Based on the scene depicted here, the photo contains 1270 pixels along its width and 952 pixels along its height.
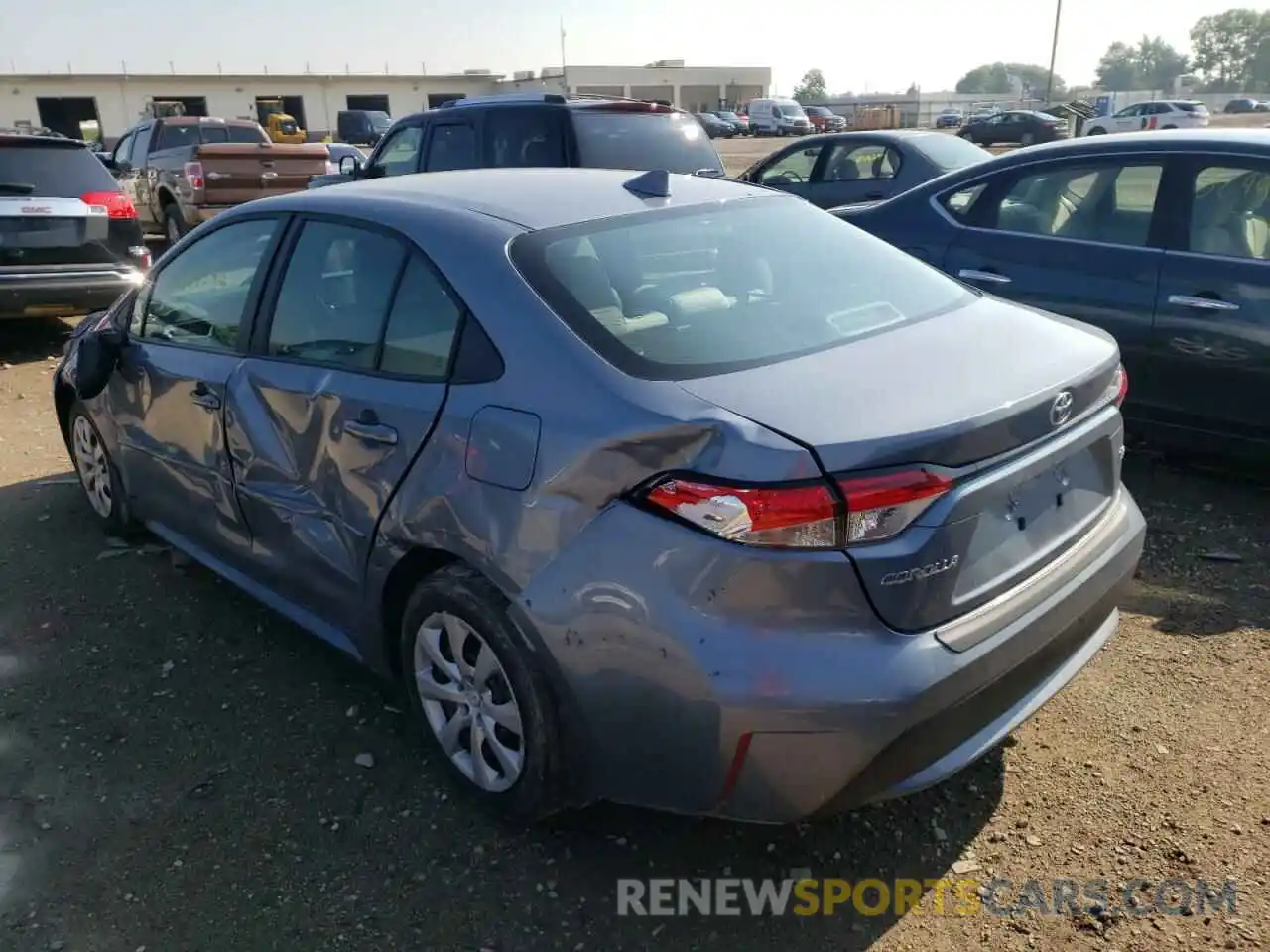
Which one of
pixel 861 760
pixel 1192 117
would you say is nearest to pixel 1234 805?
pixel 861 760

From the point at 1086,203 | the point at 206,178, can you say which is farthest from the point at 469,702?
the point at 206,178

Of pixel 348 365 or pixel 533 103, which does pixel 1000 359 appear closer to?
pixel 348 365

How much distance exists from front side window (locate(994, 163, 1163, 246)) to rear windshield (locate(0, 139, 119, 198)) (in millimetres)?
6801

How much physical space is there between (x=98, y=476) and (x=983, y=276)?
4.35 metres

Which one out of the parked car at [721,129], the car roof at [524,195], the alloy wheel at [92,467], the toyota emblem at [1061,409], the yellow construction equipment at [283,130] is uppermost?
the car roof at [524,195]

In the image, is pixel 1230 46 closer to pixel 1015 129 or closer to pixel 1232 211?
pixel 1015 129

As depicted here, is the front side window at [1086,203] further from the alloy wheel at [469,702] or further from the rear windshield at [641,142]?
the alloy wheel at [469,702]

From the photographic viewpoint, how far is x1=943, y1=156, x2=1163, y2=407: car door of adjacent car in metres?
4.83

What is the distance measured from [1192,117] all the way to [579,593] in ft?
153

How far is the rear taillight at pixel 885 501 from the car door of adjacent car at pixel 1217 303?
3.01m

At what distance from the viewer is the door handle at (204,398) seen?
3582mm

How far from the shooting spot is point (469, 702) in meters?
2.82

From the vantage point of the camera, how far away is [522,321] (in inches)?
103

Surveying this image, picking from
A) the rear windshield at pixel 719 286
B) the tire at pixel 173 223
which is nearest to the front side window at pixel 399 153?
the tire at pixel 173 223
